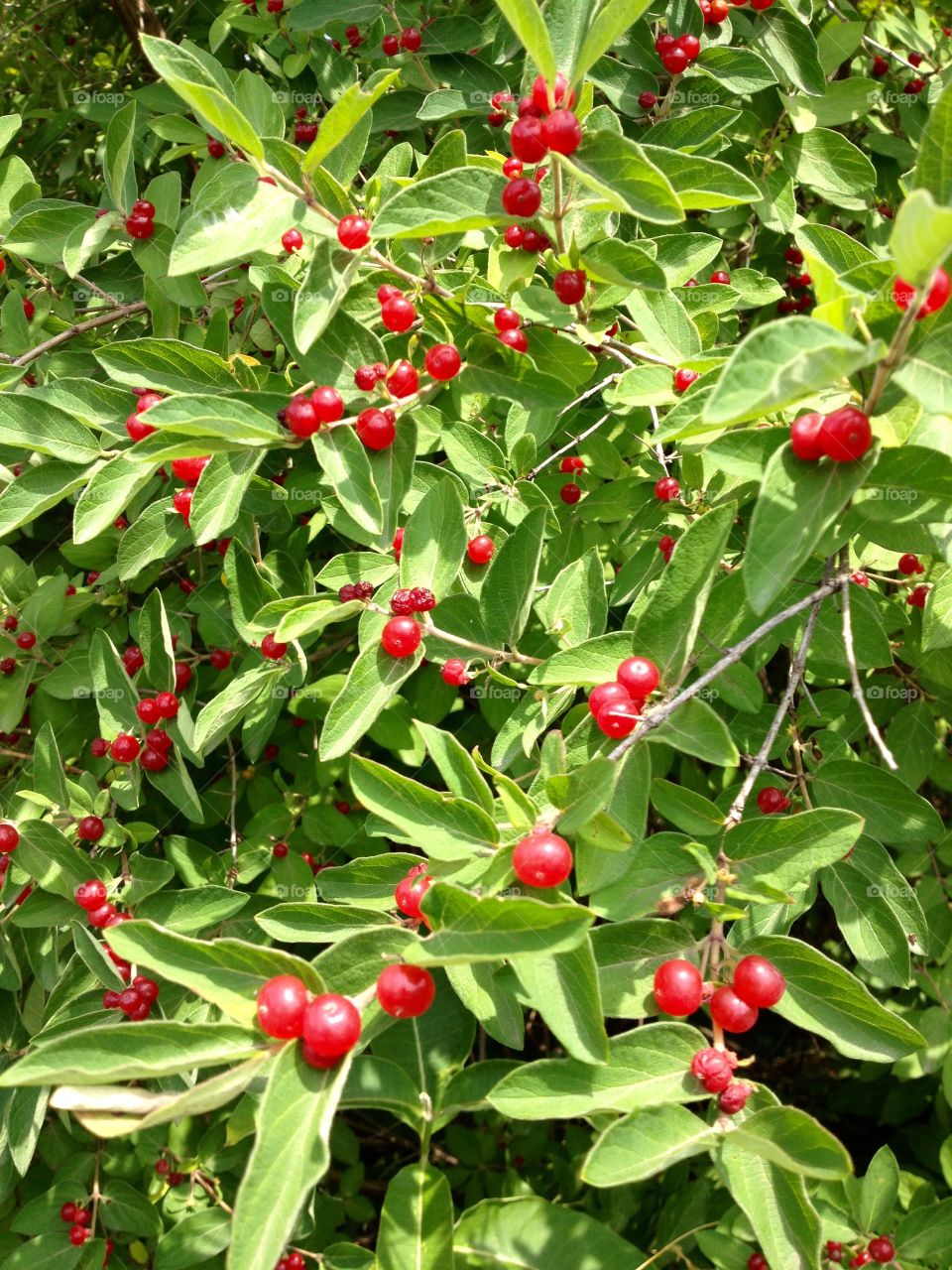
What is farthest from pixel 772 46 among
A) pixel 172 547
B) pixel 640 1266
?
pixel 640 1266

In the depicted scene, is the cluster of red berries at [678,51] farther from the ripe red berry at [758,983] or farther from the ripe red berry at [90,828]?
the ripe red berry at [90,828]

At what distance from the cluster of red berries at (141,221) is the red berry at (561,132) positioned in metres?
1.56

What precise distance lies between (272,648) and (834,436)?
1549 mm

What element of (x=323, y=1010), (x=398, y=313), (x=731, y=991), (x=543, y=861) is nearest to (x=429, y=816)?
(x=543, y=861)

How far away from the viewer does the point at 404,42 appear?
3189 millimetres

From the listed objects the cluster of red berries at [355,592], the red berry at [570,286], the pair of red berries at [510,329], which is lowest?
the cluster of red berries at [355,592]

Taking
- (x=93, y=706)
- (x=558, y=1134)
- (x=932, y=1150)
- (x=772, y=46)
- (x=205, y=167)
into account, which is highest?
(x=772, y=46)

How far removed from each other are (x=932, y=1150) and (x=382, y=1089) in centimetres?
295

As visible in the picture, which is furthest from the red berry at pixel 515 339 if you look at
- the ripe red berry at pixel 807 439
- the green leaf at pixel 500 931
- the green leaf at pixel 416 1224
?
the green leaf at pixel 416 1224

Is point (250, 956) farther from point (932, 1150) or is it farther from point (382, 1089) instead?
point (932, 1150)

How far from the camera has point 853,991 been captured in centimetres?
173

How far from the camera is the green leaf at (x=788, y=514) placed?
1.52 m

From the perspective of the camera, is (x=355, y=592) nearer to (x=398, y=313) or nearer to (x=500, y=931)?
(x=398, y=313)

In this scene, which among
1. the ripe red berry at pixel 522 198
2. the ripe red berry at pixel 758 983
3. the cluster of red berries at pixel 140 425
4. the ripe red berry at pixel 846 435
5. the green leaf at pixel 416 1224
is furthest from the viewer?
the cluster of red berries at pixel 140 425
